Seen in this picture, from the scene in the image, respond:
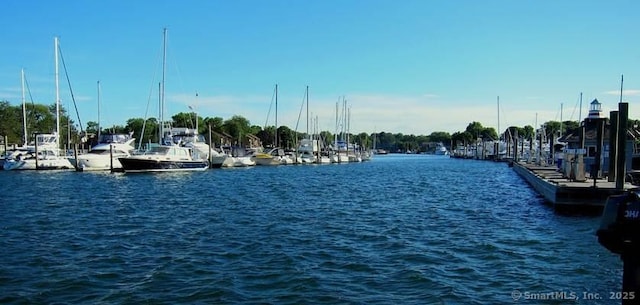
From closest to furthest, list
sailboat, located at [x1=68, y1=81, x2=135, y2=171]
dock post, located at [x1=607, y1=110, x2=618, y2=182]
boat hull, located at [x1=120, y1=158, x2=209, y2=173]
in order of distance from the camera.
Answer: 1. dock post, located at [x1=607, y1=110, x2=618, y2=182]
2. boat hull, located at [x1=120, y1=158, x2=209, y2=173]
3. sailboat, located at [x1=68, y1=81, x2=135, y2=171]

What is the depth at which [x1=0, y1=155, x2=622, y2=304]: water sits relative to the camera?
1209 cm

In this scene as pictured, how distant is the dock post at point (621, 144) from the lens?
978 inches

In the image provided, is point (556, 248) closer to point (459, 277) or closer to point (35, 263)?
point (459, 277)

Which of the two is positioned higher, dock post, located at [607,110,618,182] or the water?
dock post, located at [607,110,618,182]

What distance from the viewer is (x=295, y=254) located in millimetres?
15961

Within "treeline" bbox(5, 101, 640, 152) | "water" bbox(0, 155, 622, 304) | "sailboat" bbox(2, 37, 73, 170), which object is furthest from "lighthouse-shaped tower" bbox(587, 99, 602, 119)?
"sailboat" bbox(2, 37, 73, 170)

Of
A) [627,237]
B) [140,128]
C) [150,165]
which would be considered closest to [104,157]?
[150,165]

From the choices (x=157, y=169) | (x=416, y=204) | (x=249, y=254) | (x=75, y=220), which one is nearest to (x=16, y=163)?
(x=157, y=169)

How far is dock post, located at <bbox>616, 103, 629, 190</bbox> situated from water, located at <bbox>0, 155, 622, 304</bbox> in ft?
8.84

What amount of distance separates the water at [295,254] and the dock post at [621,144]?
2694 millimetres

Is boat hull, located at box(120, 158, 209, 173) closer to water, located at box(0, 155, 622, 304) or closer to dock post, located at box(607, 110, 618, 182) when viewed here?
water, located at box(0, 155, 622, 304)

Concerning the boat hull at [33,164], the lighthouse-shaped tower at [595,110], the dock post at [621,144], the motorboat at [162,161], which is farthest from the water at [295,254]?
the boat hull at [33,164]

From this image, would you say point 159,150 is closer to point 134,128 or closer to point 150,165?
point 150,165

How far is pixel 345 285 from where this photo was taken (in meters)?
12.6
